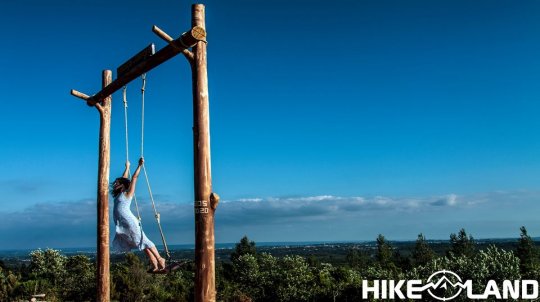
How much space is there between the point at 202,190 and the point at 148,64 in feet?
7.40

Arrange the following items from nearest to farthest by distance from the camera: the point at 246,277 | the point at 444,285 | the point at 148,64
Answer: the point at 148,64 → the point at 444,285 → the point at 246,277

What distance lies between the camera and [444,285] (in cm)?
1498

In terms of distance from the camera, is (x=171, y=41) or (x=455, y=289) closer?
(x=171, y=41)

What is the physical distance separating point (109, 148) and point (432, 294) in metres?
10.7

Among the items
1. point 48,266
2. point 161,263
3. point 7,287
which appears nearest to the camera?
point 161,263

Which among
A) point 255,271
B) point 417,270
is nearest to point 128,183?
point 417,270

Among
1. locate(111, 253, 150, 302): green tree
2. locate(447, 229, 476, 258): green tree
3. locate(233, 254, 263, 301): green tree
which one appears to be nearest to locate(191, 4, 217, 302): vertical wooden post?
locate(111, 253, 150, 302): green tree

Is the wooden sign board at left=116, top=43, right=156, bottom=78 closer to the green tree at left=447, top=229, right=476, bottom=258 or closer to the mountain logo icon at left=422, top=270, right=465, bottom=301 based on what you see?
the mountain logo icon at left=422, top=270, right=465, bottom=301

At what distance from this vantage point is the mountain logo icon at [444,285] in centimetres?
1461

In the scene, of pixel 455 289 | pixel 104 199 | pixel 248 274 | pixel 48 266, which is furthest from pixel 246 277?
pixel 104 199

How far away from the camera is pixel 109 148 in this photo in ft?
27.6

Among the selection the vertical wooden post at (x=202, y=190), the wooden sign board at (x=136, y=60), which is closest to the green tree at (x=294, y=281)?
the wooden sign board at (x=136, y=60)

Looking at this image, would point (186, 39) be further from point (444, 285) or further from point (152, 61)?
point (444, 285)

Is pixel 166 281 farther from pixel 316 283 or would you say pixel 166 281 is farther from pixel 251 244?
pixel 251 244
